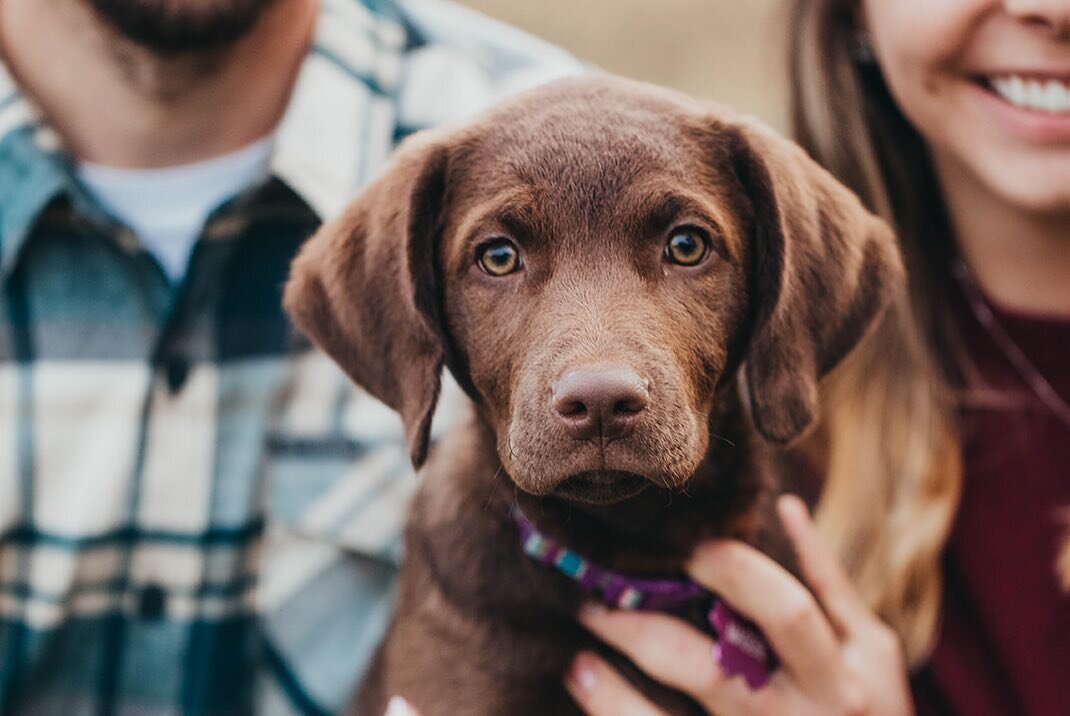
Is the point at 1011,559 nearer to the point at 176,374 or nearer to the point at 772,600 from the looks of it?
the point at 772,600

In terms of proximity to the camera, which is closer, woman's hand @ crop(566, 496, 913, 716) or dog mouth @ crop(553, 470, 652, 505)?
dog mouth @ crop(553, 470, 652, 505)

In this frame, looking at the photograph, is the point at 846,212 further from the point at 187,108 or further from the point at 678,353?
the point at 187,108

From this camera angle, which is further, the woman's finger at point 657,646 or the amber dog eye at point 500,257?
the woman's finger at point 657,646

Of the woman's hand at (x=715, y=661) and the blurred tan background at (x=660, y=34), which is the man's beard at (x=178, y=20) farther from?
the blurred tan background at (x=660, y=34)

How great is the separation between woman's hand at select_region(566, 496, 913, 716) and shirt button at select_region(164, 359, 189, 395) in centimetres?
115

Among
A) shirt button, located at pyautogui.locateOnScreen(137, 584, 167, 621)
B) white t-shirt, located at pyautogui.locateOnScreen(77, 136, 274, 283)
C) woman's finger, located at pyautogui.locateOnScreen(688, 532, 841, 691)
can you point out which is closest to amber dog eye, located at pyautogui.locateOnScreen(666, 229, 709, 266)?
woman's finger, located at pyautogui.locateOnScreen(688, 532, 841, 691)

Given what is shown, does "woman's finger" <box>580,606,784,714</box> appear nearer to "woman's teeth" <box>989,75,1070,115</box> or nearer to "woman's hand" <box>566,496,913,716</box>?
"woman's hand" <box>566,496,913,716</box>

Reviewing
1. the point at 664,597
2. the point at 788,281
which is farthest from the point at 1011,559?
the point at 788,281

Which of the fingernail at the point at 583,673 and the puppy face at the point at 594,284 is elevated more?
the puppy face at the point at 594,284

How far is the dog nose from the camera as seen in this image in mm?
1974

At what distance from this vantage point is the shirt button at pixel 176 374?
3029mm

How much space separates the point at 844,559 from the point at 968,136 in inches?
41.6

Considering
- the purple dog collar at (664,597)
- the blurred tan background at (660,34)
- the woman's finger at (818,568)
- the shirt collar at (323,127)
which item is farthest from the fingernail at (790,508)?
the blurred tan background at (660,34)

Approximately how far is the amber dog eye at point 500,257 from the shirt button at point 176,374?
1.03 meters
